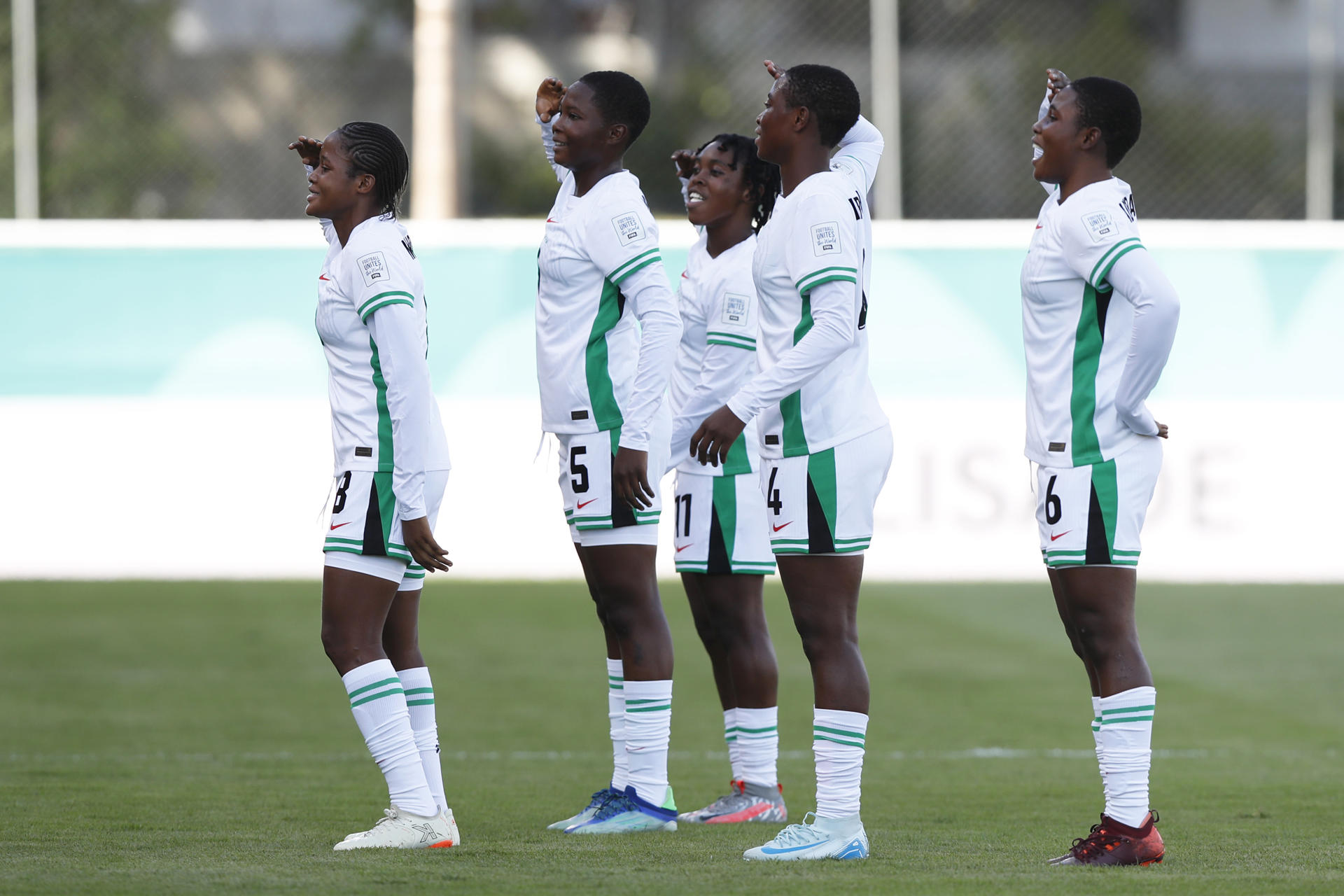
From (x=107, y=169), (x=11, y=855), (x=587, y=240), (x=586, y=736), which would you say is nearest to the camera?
(x=11, y=855)

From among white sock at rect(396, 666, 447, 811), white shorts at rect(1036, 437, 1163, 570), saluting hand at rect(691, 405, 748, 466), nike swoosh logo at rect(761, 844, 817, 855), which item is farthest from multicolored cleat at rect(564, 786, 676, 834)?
white shorts at rect(1036, 437, 1163, 570)

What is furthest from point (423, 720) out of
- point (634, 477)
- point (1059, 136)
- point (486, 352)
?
point (486, 352)

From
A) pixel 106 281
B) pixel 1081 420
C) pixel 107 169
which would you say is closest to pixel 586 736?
pixel 1081 420

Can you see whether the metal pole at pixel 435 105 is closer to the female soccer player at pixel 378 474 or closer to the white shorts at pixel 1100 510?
the female soccer player at pixel 378 474

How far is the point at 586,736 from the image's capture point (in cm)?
778

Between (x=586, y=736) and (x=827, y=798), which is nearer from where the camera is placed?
(x=827, y=798)

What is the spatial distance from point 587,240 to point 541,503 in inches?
340

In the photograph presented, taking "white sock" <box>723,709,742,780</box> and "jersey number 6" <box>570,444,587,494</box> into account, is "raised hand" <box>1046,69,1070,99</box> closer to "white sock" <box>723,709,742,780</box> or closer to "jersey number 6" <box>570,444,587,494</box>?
"jersey number 6" <box>570,444,587,494</box>

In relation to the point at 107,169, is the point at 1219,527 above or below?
below

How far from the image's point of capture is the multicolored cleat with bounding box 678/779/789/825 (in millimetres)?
5672

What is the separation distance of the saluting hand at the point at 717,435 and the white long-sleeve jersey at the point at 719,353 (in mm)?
1307

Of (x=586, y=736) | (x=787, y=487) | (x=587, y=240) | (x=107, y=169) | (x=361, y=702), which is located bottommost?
(x=586, y=736)

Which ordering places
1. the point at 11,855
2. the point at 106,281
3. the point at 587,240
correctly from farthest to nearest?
the point at 106,281 → the point at 587,240 → the point at 11,855

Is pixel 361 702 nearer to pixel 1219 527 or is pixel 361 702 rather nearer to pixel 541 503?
pixel 541 503
